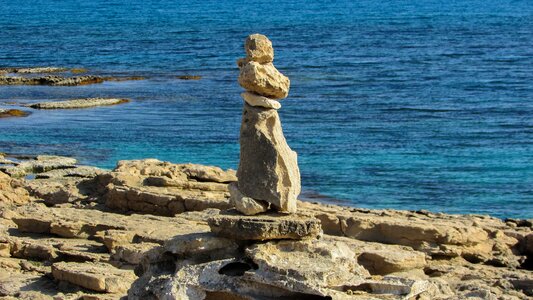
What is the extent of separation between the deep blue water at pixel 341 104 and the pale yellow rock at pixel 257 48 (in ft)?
48.7

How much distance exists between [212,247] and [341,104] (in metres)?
34.9

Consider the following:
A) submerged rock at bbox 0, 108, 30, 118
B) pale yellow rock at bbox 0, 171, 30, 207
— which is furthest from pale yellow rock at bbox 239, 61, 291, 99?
submerged rock at bbox 0, 108, 30, 118

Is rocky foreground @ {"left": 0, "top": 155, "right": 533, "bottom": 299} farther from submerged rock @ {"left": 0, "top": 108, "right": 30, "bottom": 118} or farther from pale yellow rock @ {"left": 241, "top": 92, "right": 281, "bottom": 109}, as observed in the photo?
submerged rock @ {"left": 0, "top": 108, "right": 30, "bottom": 118}

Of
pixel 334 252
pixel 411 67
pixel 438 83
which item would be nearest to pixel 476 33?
pixel 411 67

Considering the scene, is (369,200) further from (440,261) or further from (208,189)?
(440,261)

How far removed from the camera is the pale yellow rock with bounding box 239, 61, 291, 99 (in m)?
13.8

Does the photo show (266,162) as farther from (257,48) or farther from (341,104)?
(341,104)

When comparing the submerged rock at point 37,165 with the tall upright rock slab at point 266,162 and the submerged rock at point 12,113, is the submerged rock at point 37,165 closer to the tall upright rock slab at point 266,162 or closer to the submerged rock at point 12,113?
the submerged rock at point 12,113

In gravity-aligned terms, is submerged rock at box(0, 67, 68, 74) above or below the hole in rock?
above

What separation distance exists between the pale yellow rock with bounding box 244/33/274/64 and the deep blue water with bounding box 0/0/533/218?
14835 mm

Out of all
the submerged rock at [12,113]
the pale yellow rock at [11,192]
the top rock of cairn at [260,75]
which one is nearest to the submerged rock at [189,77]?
the submerged rock at [12,113]

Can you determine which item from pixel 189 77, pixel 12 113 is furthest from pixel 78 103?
pixel 189 77

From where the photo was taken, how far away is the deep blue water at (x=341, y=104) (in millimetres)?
32219

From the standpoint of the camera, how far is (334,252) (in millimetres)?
13070
